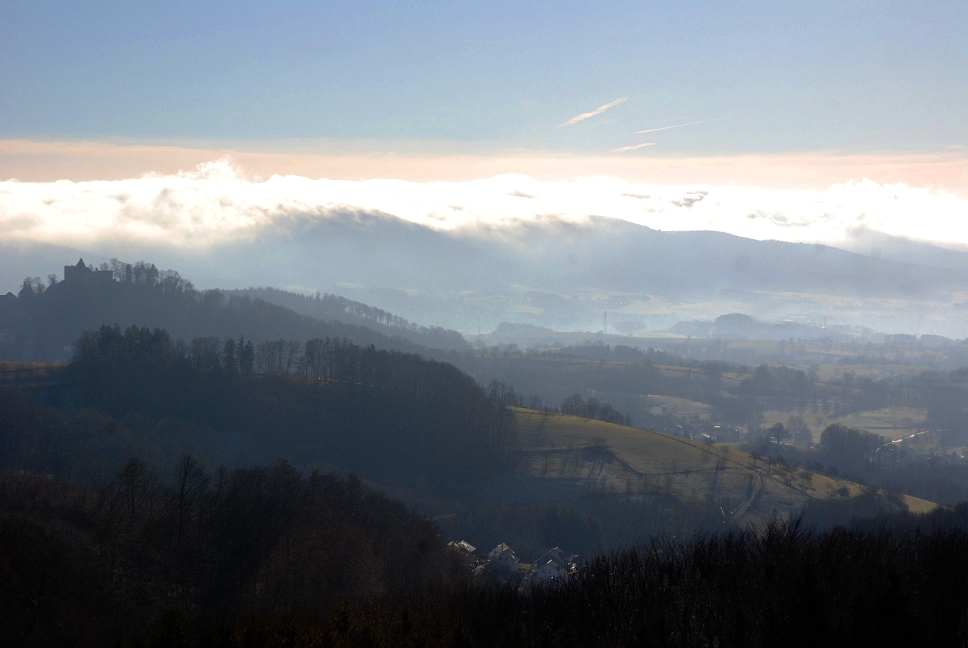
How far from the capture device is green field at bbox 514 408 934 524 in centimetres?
7212

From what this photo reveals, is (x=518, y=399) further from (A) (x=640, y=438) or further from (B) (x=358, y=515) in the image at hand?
(B) (x=358, y=515)

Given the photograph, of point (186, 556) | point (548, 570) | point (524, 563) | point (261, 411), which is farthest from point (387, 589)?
point (261, 411)

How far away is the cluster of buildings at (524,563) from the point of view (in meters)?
49.2

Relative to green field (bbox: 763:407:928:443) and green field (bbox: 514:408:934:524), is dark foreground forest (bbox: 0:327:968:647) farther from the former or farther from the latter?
green field (bbox: 763:407:928:443)

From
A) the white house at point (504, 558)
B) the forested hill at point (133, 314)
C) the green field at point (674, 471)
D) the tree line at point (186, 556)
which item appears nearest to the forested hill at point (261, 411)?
the green field at point (674, 471)

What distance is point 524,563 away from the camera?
184 feet

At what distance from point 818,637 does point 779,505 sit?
182 feet

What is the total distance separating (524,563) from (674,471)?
2716 cm

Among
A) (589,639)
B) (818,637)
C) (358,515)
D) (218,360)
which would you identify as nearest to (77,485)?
(358,515)

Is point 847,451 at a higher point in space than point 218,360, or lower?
lower

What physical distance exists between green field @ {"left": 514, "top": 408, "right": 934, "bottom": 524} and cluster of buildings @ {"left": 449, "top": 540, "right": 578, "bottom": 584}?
17.1 m

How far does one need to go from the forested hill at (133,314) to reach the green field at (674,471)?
242ft

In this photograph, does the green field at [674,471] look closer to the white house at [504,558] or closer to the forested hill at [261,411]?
the forested hill at [261,411]

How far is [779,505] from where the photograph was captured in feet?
232
